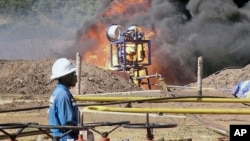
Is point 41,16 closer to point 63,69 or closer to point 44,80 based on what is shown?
point 44,80

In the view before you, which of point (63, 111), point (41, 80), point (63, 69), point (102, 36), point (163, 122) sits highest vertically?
point (102, 36)

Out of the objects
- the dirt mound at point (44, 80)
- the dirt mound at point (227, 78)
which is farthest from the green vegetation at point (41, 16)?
the dirt mound at point (44, 80)

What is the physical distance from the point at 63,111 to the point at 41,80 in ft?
62.0

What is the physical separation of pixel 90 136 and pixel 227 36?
28.2 m

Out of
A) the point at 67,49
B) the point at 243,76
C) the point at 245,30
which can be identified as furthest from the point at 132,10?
the point at 243,76

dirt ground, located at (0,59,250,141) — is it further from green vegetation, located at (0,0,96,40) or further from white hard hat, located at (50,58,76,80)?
green vegetation, located at (0,0,96,40)

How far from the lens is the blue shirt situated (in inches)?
254

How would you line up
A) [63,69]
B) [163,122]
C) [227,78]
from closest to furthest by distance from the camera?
1. [63,69]
2. [163,122]
3. [227,78]

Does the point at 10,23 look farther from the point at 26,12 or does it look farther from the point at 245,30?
the point at 245,30

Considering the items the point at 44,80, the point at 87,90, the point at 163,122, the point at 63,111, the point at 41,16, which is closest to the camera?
the point at 63,111

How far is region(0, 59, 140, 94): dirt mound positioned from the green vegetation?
41223 mm

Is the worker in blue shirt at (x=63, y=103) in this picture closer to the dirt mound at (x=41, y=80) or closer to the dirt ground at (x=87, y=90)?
the dirt ground at (x=87, y=90)

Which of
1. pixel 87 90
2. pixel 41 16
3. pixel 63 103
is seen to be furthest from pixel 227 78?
pixel 41 16

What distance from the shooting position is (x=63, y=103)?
21.4ft
